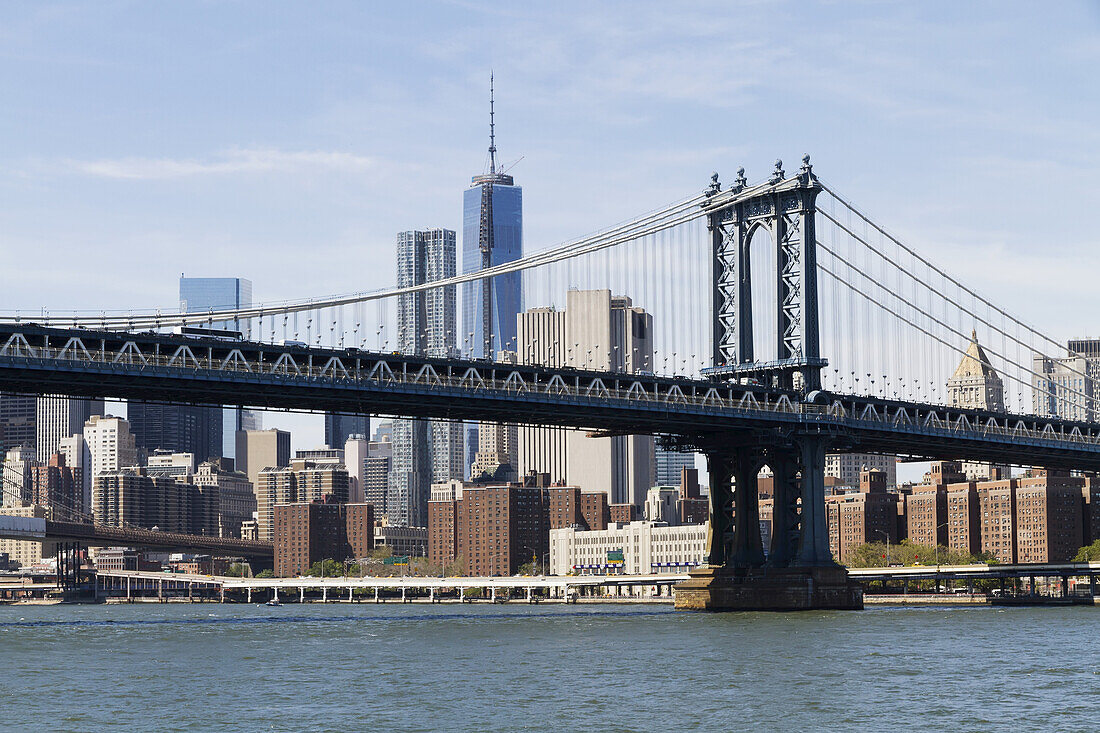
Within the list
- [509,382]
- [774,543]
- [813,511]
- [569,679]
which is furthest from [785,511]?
[569,679]

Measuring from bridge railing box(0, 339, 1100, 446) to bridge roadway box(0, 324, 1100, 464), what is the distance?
101 millimetres

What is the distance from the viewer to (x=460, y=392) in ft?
320

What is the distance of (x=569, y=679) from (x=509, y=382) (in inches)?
1620

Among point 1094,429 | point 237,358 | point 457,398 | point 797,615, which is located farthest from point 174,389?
point 1094,429

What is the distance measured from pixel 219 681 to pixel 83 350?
31.1 m

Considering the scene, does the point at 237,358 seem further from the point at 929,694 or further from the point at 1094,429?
the point at 1094,429

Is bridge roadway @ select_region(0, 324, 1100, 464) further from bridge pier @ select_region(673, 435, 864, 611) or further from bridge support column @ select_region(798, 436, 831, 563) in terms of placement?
bridge pier @ select_region(673, 435, 864, 611)

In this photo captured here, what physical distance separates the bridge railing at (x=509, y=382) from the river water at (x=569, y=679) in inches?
543

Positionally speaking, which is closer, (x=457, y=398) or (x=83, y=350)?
(x=83, y=350)

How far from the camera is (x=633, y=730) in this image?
4759cm

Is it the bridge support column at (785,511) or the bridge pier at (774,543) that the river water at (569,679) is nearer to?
the bridge pier at (774,543)

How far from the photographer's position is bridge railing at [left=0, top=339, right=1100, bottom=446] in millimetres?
89062

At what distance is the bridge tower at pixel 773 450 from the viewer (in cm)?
10656

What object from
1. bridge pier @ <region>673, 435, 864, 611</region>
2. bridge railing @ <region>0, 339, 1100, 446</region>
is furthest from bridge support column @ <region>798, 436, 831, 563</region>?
bridge railing @ <region>0, 339, 1100, 446</region>
